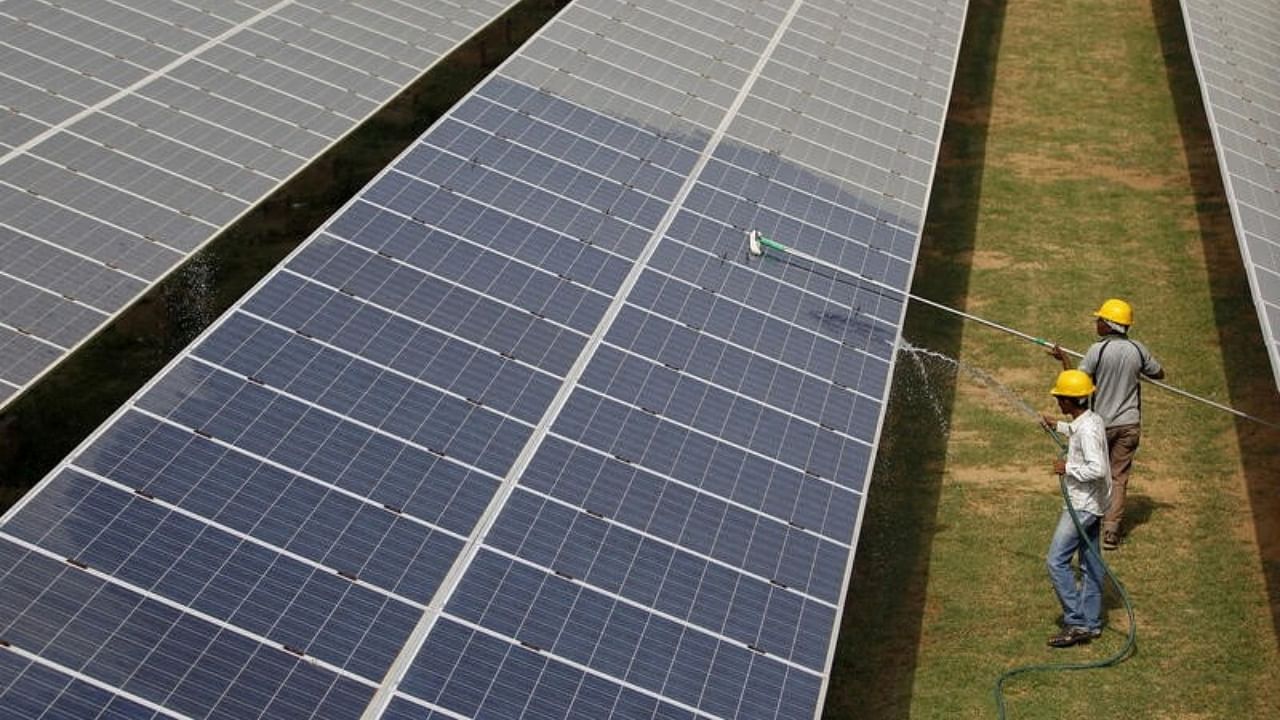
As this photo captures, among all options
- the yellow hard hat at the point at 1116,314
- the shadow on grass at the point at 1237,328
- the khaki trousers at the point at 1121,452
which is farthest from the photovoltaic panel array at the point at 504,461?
the shadow on grass at the point at 1237,328

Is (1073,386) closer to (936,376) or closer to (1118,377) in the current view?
(1118,377)

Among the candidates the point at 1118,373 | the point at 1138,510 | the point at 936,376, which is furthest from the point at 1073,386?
the point at 936,376

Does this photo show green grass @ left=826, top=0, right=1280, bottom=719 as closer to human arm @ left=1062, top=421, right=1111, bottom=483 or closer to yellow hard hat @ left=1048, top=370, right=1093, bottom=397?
human arm @ left=1062, top=421, right=1111, bottom=483

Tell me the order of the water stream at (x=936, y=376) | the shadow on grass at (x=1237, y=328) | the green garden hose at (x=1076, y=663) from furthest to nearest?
the water stream at (x=936, y=376) < the shadow on grass at (x=1237, y=328) < the green garden hose at (x=1076, y=663)

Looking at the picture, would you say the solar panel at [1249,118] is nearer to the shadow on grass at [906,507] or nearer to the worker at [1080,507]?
the worker at [1080,507]

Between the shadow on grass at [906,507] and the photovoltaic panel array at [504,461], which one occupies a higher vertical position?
the photovoltaic panel array at [504,461]

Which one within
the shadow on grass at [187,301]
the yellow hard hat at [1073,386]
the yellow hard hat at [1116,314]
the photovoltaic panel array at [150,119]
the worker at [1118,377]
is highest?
the yellow hard hat at [1073,386]
